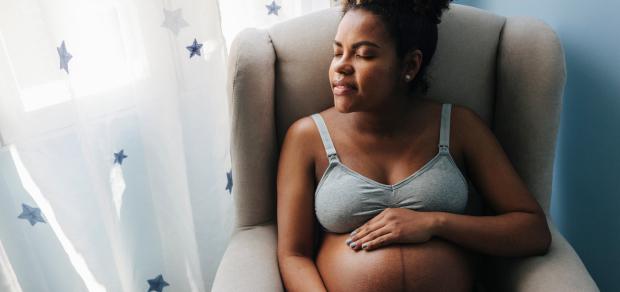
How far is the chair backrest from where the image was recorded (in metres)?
1.12

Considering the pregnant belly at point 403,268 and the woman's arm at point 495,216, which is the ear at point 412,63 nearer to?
the woman's arm at point 495,216

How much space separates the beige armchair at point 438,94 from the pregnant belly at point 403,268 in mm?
119

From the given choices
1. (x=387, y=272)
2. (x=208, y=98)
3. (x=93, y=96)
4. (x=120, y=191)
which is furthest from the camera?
(x=208, y=98)

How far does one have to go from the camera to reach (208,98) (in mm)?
1314

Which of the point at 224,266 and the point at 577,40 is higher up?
the point at 577,40

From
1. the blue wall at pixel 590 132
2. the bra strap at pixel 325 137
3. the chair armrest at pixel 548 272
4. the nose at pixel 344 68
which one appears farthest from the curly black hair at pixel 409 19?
the chair armrest at pixel 548 272

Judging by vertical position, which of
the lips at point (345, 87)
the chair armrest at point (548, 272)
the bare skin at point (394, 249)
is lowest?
the chair armrest at point (548, 272)

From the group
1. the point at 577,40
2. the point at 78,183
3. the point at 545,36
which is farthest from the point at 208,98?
the point at 577,40

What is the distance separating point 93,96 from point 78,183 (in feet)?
0.64

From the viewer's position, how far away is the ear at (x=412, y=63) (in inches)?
41.5

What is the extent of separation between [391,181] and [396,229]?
12 cm

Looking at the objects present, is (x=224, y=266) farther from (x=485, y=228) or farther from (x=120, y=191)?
(x=485, y=228)

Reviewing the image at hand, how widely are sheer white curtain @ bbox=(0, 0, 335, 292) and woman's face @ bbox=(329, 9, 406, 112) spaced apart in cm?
40

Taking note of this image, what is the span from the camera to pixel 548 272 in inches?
38.7
